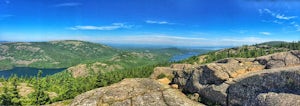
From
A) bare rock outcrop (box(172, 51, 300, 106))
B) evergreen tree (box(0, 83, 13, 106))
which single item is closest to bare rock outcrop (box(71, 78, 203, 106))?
bare rock outcrop (box(172, 51, 300, 106))

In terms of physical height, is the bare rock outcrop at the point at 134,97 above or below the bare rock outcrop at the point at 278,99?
below

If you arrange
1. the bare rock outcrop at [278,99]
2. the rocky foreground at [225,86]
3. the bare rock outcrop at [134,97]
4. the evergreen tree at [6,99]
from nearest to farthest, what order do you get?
the bare rock outcrop at [278,99] → the rocky foreground at [225,86] → the bare rock outcrop at [134,97] → the evergreen tree at [6,99]

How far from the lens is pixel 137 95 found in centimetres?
5656

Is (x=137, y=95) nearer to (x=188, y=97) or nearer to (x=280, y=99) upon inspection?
(x=188, y=97)

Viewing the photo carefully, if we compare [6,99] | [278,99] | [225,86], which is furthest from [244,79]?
[6,99]

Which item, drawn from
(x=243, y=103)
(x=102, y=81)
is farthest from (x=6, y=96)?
(x=243, y=103)

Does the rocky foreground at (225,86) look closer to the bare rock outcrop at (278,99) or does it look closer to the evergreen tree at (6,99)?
the bare rock outcrop at (278,99)

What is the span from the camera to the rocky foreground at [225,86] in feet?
133

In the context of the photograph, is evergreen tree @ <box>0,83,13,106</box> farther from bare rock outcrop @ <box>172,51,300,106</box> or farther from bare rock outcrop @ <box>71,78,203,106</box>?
bare rock outcrop @ <box>172,51,300,106</box>

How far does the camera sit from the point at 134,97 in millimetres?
55812

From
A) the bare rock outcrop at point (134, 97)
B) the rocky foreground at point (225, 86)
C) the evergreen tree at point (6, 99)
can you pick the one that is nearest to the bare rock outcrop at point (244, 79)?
the rocky foreground at point (225, 86)

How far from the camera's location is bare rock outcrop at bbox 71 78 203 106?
54.1 metres

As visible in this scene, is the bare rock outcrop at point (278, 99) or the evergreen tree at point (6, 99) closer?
the bare rock outcrop at point (278, 99)

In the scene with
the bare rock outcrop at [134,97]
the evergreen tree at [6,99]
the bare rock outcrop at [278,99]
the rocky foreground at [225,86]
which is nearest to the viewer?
the bare rock outcrop at [278,99]
